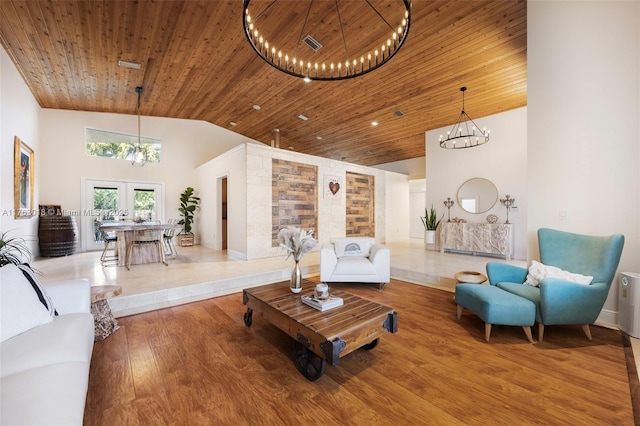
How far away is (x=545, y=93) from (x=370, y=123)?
13.3 feet

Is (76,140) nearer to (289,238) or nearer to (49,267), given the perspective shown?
(49,267)

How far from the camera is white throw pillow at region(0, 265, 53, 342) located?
146cm

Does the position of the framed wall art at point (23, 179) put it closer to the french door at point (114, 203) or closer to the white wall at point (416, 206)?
the french door at point (114, 203)

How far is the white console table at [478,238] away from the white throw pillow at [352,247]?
10.9ft

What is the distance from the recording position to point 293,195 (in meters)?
6.13

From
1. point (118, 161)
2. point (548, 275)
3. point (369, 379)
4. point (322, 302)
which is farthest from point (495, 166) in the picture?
point (118, 161)

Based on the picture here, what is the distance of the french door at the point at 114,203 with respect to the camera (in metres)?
6.50

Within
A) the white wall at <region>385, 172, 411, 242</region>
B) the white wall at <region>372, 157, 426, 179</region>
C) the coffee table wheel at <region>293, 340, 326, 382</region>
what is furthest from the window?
the white wall at <region>372, 157, 426, 179</region>

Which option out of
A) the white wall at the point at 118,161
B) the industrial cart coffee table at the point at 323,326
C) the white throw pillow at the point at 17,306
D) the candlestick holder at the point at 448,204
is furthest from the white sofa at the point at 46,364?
the candlestick holder at the point at 448,204

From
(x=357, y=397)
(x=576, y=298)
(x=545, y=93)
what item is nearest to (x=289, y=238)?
(x=357, y=397)

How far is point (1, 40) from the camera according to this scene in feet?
11.7

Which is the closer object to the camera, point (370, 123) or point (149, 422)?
point (149, 422)

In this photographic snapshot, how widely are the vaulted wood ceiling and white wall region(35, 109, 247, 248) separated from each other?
0.34 metres

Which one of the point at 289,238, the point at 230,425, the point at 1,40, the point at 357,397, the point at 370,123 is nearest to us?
the point at 230,425
